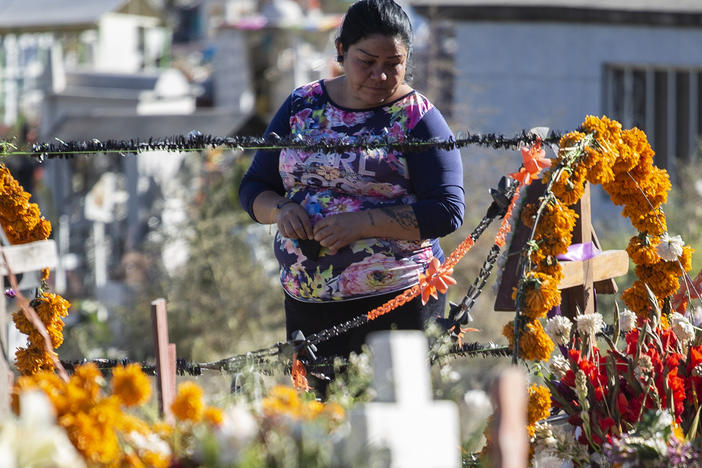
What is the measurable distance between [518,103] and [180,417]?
7480 mm

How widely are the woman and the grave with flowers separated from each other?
10 centimetres

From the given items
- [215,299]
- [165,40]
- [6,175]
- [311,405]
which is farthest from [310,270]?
[165,40]

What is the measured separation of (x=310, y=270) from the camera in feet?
8.85

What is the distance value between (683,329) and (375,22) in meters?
1.10

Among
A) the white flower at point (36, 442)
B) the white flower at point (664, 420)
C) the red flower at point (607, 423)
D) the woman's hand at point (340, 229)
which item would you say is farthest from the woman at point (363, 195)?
the white flower at point (36, 442)

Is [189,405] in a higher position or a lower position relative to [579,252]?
lower

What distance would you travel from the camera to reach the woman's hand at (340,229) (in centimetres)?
257

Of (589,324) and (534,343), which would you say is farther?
(589,324)

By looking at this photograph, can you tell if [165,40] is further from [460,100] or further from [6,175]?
[6,175]

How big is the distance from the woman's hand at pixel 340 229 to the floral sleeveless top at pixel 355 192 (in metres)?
0.06

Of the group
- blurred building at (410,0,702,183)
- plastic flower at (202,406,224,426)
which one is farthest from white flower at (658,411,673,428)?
blurred building at (410,0,702,183)

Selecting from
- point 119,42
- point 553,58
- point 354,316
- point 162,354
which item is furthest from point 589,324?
point 119,42

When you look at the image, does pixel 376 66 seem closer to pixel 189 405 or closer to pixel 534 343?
pixel 534 343

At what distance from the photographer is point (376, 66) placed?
8.57 feet
